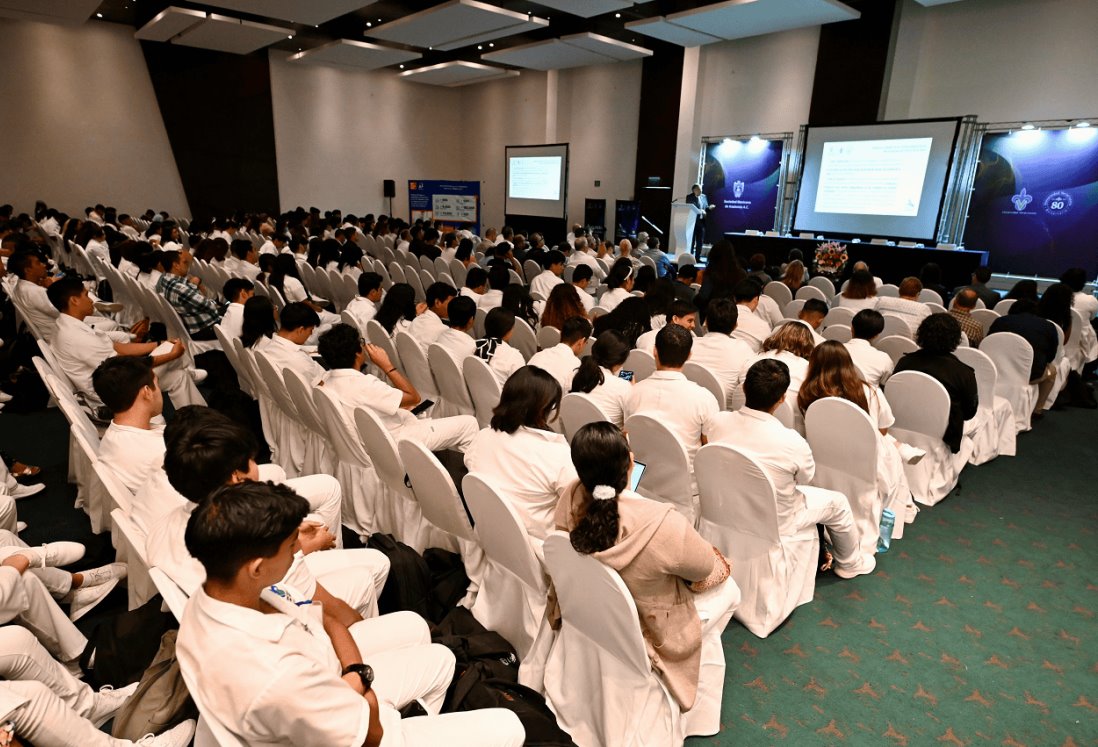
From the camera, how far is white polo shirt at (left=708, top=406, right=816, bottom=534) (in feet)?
8.72

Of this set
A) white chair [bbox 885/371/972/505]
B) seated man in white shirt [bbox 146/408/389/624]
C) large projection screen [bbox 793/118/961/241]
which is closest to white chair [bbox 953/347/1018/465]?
white chair [bbox 885/371/972/505]

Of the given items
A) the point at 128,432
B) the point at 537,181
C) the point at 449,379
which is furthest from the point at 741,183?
the point at 128,432

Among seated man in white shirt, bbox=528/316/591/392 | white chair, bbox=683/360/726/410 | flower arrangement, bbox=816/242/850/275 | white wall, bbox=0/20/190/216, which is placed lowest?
white chair, bbox=683/360/726/410

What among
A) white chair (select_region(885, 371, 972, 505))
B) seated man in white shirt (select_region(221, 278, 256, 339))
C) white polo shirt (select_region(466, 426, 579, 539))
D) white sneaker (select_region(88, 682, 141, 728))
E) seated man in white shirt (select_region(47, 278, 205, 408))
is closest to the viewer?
white sneaker (select_region(88, 682, 141, 728))

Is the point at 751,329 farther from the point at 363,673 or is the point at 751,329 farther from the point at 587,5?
the point at 587,5

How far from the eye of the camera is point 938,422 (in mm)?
3789

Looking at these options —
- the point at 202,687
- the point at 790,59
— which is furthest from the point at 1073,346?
the point at 790,59

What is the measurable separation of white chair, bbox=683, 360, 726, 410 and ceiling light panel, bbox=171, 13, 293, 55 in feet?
38.6

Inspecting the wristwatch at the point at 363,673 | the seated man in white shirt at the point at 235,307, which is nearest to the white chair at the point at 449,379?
the seated man in white shirt at the point at 235,307

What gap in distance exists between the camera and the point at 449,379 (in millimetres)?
4520

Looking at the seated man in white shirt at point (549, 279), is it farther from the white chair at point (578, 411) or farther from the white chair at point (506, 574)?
the white chair at point (506, 574)

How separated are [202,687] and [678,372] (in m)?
2.57

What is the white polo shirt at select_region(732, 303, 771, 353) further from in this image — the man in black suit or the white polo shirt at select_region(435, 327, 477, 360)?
the man in black suit

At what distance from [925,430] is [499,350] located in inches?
113
